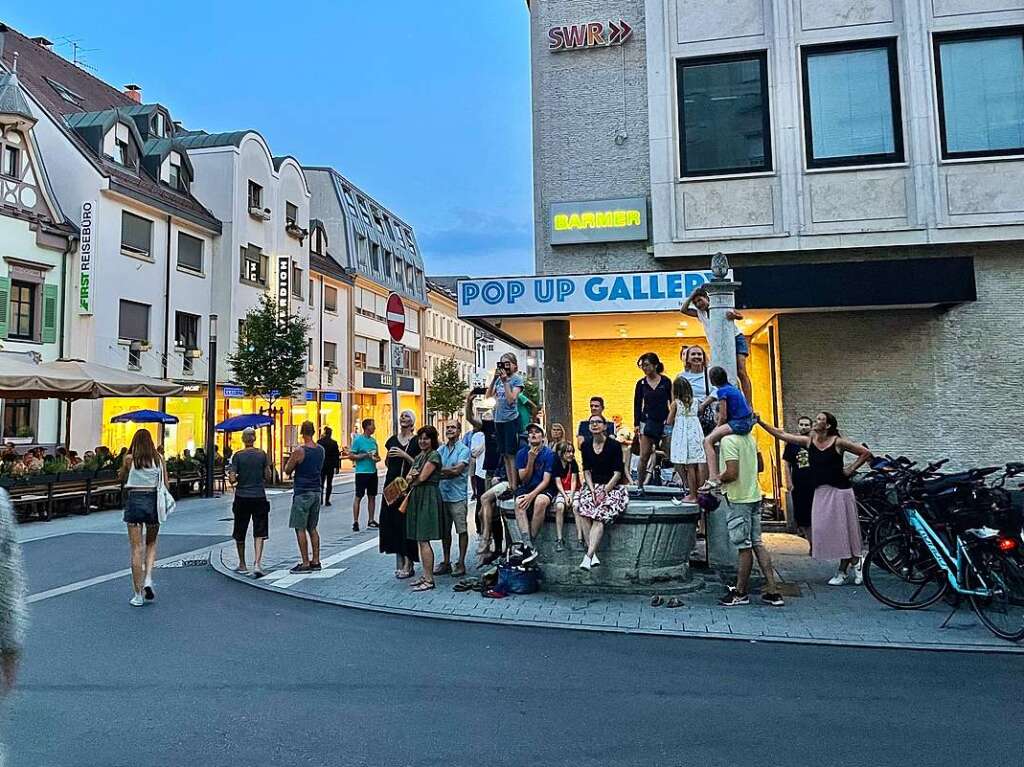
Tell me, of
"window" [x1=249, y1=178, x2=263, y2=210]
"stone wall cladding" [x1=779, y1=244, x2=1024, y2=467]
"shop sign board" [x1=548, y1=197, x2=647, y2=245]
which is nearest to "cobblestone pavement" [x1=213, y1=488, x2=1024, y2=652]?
"stone wall cladding" [x1=779, y1=244, x2=1024, y2=467]

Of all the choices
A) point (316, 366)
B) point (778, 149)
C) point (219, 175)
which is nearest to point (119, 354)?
point (219, 175)

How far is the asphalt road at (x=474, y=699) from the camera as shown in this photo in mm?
4109

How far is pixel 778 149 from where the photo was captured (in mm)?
12352

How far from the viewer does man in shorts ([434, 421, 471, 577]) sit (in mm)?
8852

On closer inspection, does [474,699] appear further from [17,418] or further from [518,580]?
[17,418]

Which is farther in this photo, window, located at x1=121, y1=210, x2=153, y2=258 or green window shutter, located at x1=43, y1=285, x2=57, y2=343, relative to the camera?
window, located at x1=121, y1=210, x2=153, y2=258

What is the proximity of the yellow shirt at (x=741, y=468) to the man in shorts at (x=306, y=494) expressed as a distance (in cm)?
503

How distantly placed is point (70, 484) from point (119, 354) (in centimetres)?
1013

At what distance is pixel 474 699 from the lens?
498 centimetres

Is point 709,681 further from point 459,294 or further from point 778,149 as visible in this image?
point 778,149

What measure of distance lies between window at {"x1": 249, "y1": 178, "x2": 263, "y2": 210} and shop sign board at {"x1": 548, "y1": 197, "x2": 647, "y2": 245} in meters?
23.0

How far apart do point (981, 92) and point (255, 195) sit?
92.5ft

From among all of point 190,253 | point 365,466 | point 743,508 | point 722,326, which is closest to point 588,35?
point 722,326

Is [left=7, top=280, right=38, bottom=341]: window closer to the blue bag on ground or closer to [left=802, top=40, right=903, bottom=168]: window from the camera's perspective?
the blue bag on ground
